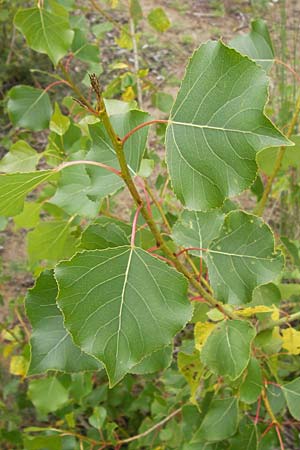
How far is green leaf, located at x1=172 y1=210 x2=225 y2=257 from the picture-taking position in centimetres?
98

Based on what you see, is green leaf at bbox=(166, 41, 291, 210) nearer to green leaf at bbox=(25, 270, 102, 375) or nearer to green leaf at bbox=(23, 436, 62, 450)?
green leaf at bbox=(25, 270, 102, 375)

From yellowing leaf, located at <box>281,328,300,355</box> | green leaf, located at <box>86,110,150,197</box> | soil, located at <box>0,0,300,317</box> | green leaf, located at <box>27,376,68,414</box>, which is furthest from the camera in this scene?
soil, located at <box>0,0,300,317</box>

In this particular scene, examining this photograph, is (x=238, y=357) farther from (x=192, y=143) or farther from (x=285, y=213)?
(x=285, y=213)

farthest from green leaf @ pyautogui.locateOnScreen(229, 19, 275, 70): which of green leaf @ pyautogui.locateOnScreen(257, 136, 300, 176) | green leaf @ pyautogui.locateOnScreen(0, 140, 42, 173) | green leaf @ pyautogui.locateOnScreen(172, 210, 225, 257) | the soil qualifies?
the soil

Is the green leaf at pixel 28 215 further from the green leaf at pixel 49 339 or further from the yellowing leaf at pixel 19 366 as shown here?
the yellowing leaf at pixel 19 366

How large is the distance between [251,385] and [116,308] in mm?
486

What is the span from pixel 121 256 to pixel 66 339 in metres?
0.21

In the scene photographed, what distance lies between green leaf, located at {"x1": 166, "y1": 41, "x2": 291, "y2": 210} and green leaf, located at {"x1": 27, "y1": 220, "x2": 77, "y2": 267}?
54cm

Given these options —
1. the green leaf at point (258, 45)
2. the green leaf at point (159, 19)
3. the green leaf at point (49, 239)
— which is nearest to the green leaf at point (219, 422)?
the green leaf at point (49, 239)

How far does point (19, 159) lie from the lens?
1.25 meters

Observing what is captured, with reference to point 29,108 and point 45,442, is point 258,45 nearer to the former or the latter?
point 29,108

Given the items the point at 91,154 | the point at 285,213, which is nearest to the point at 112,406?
the point at 285,213

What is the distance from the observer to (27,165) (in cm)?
122

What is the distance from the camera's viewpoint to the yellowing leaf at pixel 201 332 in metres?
1.03
